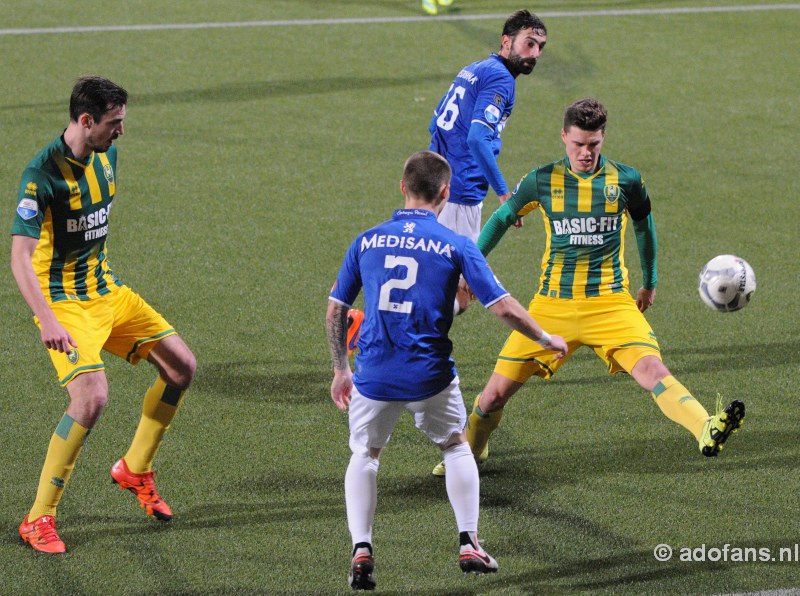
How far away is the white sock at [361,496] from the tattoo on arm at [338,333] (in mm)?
458

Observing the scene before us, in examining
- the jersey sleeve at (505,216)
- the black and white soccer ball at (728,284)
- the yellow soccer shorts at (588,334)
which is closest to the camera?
the yellow soccer shorts at (588,334)

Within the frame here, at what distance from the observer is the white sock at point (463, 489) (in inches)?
209

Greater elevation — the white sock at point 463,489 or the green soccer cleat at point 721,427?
the green soccer cleat at point 721,427

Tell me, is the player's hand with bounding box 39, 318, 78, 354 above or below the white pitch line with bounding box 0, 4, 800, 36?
below

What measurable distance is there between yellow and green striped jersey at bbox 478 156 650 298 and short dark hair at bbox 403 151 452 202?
1.30 m

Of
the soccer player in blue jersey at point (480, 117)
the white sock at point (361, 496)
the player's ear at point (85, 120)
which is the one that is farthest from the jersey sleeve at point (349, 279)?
the soccer player in blue jersey at point (480, 117)

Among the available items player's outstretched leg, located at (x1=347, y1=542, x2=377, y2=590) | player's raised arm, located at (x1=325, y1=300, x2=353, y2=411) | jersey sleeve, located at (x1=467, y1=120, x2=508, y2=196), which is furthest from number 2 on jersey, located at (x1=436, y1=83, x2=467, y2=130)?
player's outstretched leg, located at (x1=347, y1=542, x2=377, y2=590)

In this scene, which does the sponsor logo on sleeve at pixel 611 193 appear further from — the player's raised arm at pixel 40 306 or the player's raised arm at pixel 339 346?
the player's raised arm at pixel 40 306

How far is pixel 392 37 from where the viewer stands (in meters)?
17.2

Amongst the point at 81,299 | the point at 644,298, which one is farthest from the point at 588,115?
the point at 81,299

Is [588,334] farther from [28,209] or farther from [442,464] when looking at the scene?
[28,209]

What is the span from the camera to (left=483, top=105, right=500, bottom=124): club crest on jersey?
7965mm

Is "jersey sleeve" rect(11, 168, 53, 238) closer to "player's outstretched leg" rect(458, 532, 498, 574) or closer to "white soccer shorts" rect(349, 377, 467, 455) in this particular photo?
"white soccer shorts" rect(349, 377, 467, 455)

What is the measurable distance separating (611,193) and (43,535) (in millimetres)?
3479
